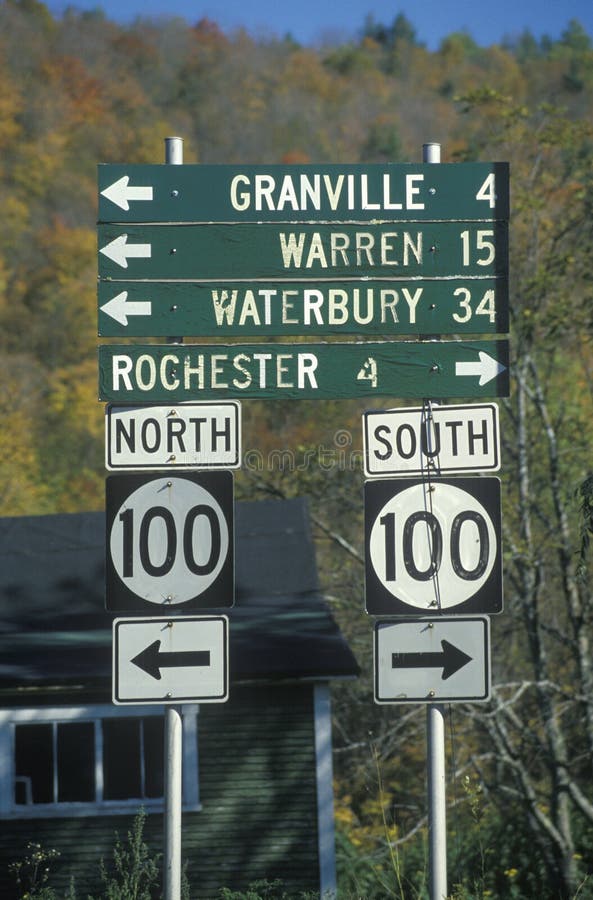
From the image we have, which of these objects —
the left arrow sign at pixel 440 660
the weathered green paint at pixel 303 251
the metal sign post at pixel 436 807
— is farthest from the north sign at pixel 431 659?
the weathered green paint at pixel 303 251

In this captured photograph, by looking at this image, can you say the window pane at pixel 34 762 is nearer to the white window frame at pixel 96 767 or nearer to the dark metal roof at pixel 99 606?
the white window frame at pixel 96 767

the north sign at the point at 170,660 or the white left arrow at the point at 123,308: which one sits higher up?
the white left arrow at the point at 123,308

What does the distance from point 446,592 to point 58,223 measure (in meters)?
61.8

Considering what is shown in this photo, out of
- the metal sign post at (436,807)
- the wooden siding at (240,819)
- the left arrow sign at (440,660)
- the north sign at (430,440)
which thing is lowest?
the wooden siding at (240,819)

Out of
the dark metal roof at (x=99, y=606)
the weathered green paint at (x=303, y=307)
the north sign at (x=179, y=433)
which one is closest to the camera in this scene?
the north sign at (x=179, y=433)

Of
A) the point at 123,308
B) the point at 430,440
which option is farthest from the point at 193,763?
the point at 123,308

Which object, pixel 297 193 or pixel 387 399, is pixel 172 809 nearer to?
A: pixel 297 193

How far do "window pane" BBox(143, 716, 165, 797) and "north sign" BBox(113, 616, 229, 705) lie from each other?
8.76m

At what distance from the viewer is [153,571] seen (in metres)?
5.70

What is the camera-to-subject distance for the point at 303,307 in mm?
5906

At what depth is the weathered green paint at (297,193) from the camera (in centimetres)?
595

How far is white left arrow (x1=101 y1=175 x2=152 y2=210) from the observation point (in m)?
5.93

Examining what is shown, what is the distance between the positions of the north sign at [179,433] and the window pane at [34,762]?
9.25m

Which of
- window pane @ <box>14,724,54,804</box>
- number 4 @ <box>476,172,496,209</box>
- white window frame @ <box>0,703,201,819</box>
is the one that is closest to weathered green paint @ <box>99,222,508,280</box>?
number 4 @ <box>476,172,496,209</box>
